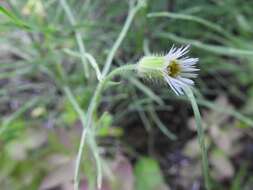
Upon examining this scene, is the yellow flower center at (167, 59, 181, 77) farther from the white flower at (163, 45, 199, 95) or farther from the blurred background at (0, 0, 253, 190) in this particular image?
the blurred background at (0, 0, 253, 190)

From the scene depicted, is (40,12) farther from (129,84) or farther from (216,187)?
(216,187)

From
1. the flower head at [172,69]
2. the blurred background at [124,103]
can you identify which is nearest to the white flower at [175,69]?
the flower head at [172,69]

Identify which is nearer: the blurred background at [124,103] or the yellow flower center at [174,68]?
the yellow flower center at [174,68]

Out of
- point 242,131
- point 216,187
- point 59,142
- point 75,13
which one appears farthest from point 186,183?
point 75,13

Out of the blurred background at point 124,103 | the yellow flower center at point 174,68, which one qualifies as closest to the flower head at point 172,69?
the yellow flower center at point 174,68

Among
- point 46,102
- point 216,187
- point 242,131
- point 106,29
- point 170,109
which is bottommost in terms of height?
point 216,187

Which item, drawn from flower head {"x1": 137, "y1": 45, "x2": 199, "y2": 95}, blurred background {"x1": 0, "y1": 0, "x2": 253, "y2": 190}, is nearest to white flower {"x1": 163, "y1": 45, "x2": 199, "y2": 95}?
flower head {"x1": 137, "y1": 45, "x2": 199, "y2": 95}

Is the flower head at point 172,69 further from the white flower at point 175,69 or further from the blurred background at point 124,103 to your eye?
the blurred background at point 124,103

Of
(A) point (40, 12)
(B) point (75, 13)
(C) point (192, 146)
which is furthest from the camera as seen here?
(B) point (75, 13)
